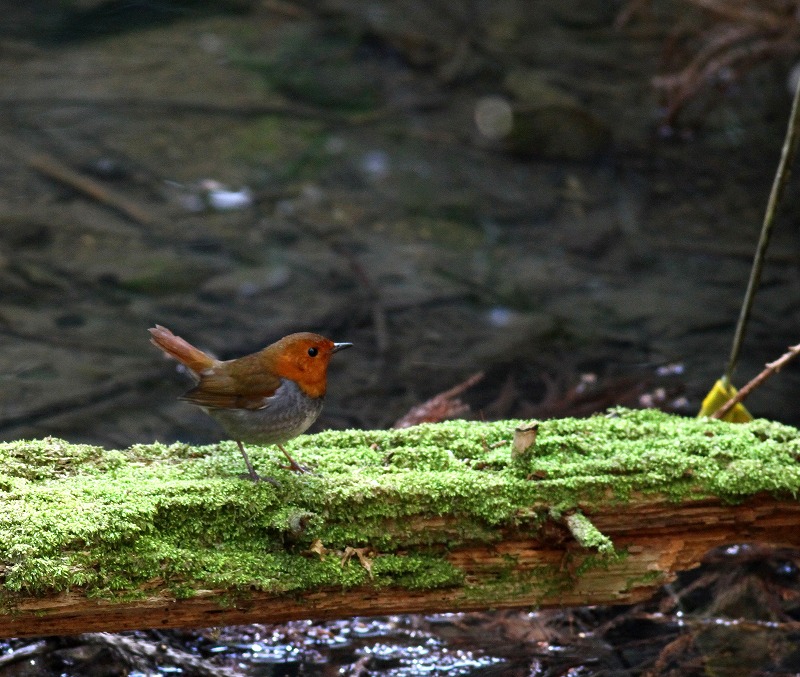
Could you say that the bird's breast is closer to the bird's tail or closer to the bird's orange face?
the bird's orange face

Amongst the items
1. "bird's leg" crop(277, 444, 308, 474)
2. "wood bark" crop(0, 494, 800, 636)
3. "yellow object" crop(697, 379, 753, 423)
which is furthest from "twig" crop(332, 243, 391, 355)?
"wood bark" crop(0, 494, 800, 636)

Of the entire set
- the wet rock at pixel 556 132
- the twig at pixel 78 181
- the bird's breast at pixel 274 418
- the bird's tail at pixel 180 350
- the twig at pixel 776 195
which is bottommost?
the twig at pixel 78 181

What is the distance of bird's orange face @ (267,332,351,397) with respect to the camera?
3.36m

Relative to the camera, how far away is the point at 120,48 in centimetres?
1106

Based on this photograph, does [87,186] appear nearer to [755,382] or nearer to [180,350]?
[180,350]

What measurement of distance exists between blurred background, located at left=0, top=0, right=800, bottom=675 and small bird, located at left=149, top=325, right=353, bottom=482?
1012mm

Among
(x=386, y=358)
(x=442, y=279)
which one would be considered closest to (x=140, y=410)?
(x=386, y=358)

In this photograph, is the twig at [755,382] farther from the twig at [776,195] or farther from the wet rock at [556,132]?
the wet rock at [556,132]

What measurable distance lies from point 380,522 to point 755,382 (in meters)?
1.59

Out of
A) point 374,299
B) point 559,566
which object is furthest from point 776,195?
point 374,299

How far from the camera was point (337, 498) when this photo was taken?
302 cm

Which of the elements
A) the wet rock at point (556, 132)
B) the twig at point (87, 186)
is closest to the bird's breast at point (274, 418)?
the twig at point (87, 186)

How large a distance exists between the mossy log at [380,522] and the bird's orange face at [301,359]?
0.88ft

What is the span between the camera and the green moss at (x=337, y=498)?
279 centimetres
